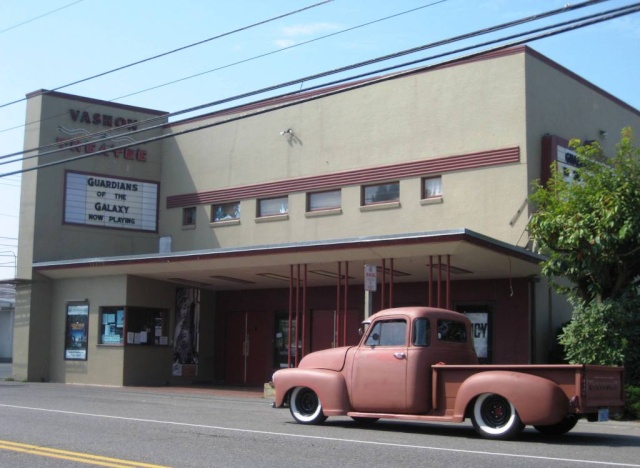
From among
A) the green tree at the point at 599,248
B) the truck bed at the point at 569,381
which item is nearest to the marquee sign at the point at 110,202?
the green tree at the point at 599,248

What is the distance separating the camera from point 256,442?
1141 centimetres

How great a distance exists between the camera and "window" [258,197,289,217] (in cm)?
2770

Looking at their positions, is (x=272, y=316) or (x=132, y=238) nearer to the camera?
(x=272, y=316)

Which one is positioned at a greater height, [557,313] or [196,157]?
[196,157]

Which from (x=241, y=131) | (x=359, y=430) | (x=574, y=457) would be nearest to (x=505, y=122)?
(x=241, y=131)

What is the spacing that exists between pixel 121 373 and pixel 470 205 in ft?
39.2

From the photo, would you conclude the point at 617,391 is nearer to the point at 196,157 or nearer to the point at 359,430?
the point at 359,430

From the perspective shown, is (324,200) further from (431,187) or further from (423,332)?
(423,332)

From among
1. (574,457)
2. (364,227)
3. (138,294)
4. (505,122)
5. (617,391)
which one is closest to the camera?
(574,457)

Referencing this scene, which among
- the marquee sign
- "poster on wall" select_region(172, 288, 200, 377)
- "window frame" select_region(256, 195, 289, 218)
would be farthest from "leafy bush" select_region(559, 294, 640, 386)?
the marquee sign

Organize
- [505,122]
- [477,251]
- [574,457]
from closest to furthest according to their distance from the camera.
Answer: [574,457]
[477,251]
[505,122]

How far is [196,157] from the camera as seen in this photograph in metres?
30.3

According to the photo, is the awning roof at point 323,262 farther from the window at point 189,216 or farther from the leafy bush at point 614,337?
the window at point 189,216

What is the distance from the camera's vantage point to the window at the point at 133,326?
26875 millimetres
